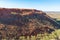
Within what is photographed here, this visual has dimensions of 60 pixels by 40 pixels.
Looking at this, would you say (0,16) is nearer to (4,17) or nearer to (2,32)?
(4,17)

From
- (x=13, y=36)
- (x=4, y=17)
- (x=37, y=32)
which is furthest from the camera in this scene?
(x=4, y=17)

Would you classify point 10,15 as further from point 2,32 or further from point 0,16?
point 2,32

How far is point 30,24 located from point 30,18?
3475mm

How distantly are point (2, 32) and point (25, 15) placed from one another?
1283cm

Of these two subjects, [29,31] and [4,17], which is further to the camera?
[4,17]

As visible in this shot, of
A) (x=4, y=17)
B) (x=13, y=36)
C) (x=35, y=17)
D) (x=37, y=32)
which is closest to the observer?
(x=13, y=36)

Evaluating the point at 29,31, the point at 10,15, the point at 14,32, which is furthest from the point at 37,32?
the point at 10,15

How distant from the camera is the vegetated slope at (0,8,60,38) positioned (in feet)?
203

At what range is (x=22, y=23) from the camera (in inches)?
2653

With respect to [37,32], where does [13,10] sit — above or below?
above

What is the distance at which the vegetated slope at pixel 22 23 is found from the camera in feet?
203

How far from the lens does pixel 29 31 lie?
207 ft

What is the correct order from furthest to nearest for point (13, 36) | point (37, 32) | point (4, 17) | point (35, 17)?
point (35, 17) < point (4, 17) < point (37, 32) < point (13, 36)

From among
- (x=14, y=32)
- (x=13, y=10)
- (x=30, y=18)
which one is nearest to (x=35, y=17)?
(x=30, y=18)
